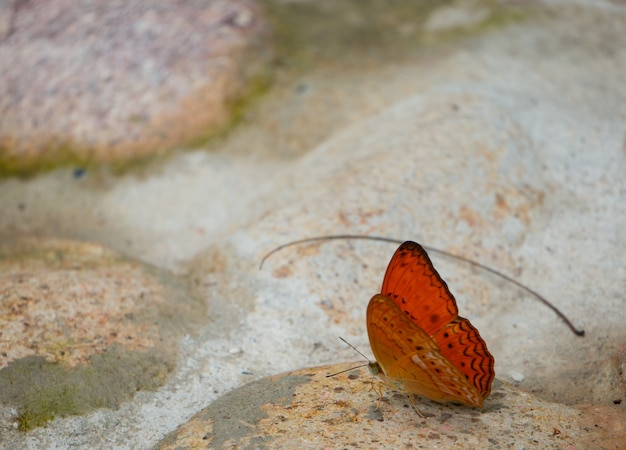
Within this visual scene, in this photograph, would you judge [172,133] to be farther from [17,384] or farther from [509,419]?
[509,419]

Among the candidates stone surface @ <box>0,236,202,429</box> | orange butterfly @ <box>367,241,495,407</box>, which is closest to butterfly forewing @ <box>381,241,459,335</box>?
orange butterfly @ <box>367,241,495,407</box>

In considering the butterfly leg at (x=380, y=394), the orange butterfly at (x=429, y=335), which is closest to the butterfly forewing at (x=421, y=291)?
the orange butterfly at (x=429, y=335)

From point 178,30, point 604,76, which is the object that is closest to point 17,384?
point 178,30

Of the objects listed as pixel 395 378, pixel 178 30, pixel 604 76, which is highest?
pixel 178 30

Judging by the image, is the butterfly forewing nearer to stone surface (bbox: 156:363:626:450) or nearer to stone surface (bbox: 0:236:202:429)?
stone surface (bbox: 156:363:626:450)

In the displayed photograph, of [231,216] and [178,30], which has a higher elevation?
[178,30]

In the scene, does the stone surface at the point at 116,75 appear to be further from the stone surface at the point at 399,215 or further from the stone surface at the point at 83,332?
the stone surface at the point at 83,332
